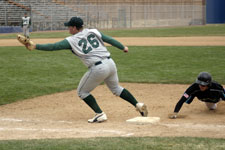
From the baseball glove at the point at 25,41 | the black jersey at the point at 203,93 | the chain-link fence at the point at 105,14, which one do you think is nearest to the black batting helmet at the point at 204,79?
the black jersey at the point at 203,93

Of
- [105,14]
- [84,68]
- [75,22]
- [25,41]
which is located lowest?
[84,68]

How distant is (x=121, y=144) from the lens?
189 inches

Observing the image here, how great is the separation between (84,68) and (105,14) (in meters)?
33.0

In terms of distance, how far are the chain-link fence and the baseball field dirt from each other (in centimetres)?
2950

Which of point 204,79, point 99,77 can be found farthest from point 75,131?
point 204,79

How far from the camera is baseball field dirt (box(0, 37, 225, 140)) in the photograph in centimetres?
573

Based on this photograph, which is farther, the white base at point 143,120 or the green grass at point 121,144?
the white base at point 143,120

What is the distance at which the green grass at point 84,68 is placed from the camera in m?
10.8

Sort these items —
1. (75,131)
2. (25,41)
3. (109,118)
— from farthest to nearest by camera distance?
1. (109,118)
2. (25,41)
3. (75,131)

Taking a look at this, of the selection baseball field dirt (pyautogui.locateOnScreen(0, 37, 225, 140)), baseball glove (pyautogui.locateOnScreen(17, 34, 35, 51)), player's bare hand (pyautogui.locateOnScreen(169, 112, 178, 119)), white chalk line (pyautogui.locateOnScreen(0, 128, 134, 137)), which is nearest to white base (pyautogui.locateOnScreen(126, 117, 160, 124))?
baseball field dirt (pyautogui.locateOnScreen(0, 37, 225, 140))

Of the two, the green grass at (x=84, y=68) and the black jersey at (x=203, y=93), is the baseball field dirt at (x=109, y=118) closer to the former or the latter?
the black jersey at (x=203, y=93)

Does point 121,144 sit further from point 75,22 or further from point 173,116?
point 75,22

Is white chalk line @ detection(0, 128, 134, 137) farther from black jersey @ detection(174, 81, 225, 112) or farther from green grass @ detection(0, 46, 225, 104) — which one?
green grass @ detection(0, 46, 225, 104)

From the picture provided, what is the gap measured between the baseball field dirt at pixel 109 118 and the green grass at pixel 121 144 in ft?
1.45
